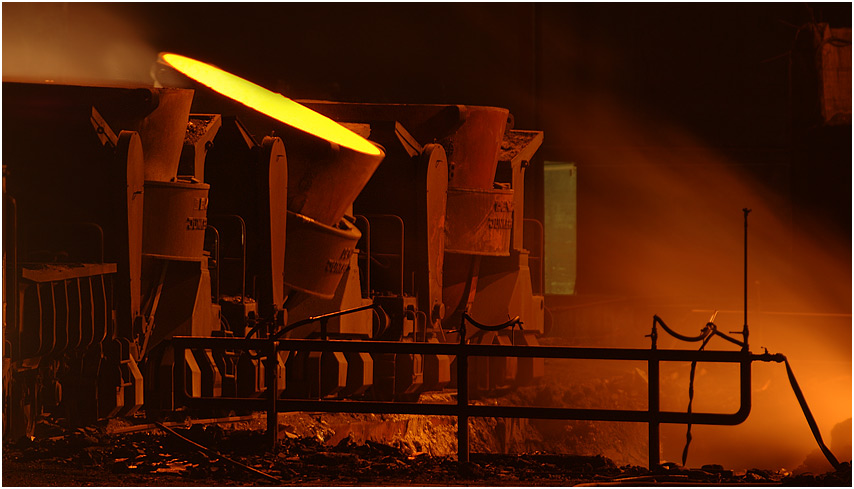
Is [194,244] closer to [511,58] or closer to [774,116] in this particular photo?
[511,58]

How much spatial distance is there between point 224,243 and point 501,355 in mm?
2996

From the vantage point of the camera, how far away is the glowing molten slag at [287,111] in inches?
332

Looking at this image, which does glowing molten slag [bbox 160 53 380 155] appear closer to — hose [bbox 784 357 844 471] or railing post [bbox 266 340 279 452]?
railing post [bbox 266 340 279 452]

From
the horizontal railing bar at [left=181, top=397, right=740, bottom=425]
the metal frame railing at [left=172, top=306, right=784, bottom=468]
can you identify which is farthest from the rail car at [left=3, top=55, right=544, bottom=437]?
the horizontal railing bar at [left=181, top=397, right=740, bottom=425]

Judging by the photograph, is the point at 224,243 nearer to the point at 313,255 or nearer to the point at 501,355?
the point at 313,255

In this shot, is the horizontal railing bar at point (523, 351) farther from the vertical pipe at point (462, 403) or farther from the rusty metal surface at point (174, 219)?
the rusty metal surface at point (174, 219)

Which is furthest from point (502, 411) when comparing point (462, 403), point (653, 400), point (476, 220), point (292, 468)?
point (476, 220)

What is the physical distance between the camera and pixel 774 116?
19828mm

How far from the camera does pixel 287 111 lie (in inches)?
346

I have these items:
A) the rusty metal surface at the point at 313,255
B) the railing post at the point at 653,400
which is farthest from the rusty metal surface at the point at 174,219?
the railing post at the point at 653,400

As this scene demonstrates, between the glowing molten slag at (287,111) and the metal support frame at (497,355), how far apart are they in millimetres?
2471

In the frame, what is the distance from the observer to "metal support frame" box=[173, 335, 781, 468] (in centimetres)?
606

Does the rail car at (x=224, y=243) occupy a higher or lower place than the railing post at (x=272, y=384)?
higher

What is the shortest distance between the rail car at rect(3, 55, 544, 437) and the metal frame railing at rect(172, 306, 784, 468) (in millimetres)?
341
